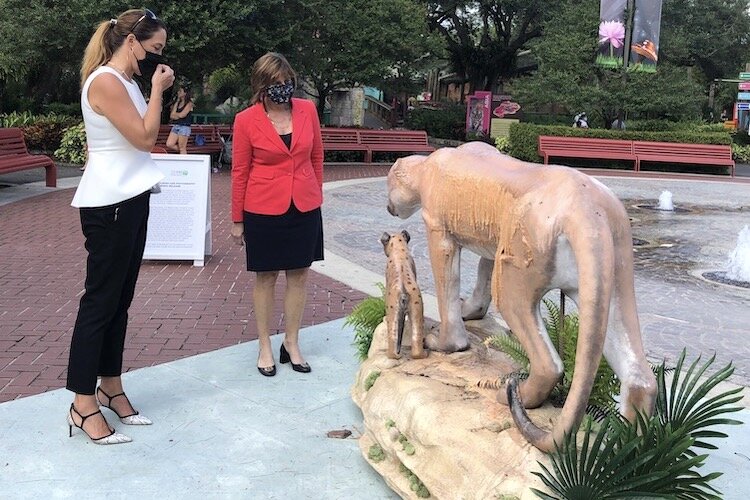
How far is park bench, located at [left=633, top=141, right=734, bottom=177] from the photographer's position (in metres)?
20.2

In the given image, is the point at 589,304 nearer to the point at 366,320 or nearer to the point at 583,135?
the point at 366,320

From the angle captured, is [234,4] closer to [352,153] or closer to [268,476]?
[352,153]

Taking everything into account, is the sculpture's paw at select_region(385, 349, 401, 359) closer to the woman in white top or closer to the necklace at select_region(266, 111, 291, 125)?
the woman in white top

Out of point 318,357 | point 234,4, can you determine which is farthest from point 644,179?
point 318,357

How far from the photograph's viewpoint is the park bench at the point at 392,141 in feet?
63.4

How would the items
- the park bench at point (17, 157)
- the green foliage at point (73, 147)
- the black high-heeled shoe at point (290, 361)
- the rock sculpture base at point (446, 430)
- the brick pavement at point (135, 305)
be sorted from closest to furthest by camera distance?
1. the rock sculpture base at point (446, 430)
2. the black high-heeled shoe at point (290, 361)
3. the brick pavement at point (135, 305)
4. the park bench at point (17, 157)
5. the green foliage at point (73, 147)

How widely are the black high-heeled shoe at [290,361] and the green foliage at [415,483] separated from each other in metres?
1.42

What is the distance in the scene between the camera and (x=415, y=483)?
114 inches

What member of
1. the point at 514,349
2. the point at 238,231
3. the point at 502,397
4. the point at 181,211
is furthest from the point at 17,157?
the point at 502,397

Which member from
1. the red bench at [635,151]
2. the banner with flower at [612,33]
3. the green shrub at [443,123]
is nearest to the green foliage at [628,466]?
the red bench at [635,151]

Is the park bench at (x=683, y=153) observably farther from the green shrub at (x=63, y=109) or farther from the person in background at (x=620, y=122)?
the green shrub at (x=63, y=109)

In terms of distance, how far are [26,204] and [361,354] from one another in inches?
308

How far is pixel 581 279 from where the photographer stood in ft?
7.95

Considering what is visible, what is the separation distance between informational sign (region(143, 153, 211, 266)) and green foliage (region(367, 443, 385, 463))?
14.3 feet
